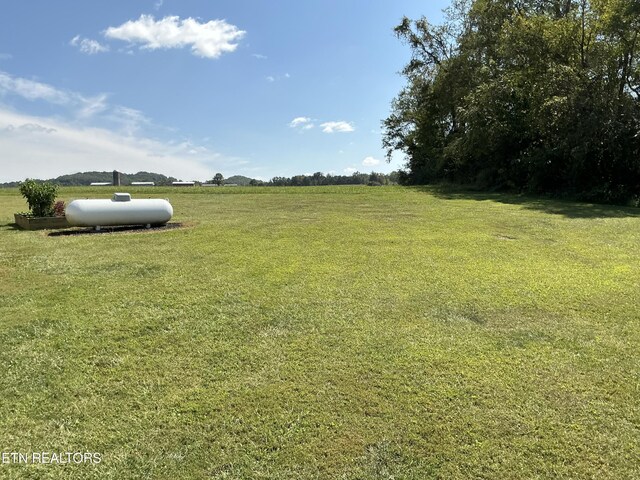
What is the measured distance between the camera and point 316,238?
770 centimetres

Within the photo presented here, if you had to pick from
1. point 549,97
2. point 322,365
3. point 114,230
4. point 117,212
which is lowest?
point 322,365

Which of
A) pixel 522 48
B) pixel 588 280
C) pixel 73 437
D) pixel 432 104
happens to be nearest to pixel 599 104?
pixel 522 48

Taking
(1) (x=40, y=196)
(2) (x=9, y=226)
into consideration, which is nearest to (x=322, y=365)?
(1) (x=40, y=196)

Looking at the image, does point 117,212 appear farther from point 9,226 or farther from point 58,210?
point 9,226

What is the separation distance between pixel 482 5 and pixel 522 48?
26.3 ft

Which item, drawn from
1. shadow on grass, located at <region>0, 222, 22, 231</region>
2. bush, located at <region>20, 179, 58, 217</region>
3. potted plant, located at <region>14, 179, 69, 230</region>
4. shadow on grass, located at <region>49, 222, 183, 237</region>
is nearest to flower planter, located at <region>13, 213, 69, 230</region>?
potted plant, located at <region>14, 179, 69, 230</region>

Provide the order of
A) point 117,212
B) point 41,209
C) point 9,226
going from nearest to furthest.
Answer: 1. point 117,212
2. point 41,209
3. point 9,226

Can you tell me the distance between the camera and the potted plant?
29.7ft

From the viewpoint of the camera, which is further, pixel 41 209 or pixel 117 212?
pixel 41 209

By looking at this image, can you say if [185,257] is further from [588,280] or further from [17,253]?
[588,280]

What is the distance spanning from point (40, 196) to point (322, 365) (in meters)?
9.05

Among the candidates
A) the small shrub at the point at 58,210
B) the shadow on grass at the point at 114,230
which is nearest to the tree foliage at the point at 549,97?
the shadow on grass at the point at 114,230

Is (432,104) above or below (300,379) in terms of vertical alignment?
above

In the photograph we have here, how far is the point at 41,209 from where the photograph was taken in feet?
30.4
